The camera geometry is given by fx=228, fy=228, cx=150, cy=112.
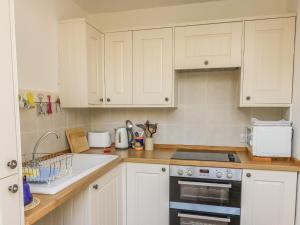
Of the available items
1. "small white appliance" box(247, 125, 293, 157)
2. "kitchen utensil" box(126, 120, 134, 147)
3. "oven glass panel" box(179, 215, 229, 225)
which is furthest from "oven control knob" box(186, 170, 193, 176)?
"kitchen utensil" box(126, 120, 134, 147)

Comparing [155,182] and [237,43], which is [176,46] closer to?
[237,43]

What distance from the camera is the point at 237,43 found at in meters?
1.98

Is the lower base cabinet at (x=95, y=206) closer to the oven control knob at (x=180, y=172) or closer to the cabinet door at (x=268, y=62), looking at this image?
the oven control knob at (x=180, y=172)

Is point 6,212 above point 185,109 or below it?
below

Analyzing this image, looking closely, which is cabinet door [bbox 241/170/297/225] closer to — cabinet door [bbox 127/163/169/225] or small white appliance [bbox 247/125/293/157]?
small white appliance [bbox 247/125/293/157]

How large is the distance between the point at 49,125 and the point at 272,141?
1.84 meters

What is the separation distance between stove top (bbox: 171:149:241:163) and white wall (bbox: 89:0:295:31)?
4.41 feet

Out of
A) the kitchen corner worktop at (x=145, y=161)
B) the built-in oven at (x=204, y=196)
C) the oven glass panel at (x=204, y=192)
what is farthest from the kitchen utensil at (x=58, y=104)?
the oven glass panel at (x=204, y=192)

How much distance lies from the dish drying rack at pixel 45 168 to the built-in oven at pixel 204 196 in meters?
0.87

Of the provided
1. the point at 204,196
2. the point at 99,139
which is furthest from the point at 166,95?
the point at 204,196

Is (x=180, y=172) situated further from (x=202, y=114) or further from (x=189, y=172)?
(x=202, y=114)

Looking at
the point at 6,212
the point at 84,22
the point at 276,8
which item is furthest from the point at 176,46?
the point at 6,212

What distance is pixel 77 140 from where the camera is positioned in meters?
2.23

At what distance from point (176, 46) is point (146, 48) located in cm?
29
